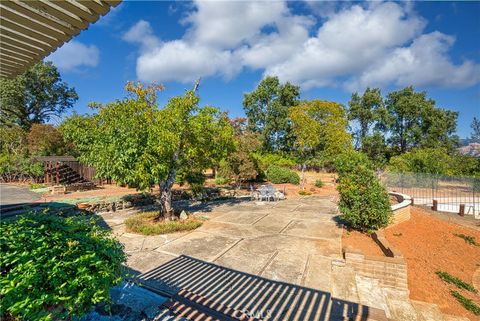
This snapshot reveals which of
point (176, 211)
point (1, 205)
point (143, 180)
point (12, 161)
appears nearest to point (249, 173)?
point (176, 211)

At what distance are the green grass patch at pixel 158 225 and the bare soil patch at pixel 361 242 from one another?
16.6ft

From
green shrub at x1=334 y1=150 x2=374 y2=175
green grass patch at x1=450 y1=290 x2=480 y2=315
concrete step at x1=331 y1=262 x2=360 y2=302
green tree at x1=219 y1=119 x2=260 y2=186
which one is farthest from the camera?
green tree at x1=219 y1=119 x2=260 y2=186

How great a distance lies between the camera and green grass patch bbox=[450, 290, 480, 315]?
486cm

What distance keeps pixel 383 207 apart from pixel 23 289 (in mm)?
8295

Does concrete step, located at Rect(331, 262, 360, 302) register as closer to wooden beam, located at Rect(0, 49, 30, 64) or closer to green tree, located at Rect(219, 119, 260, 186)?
wooden beam, located at Rect(0, 49, 30, 64)

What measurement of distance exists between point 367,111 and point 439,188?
27.5 m

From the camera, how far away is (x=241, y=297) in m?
4.61

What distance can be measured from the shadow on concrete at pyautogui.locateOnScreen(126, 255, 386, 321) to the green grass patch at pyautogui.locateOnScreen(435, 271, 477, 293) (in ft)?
10.6

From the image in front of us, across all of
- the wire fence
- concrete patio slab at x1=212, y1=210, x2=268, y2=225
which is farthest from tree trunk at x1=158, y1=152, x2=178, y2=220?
the wire fence

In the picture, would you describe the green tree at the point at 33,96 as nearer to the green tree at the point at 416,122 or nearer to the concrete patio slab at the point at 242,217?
the concrete patio slab at the point at 242,217

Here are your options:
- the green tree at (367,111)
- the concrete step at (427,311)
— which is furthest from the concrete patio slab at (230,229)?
the green tree at (367,111)

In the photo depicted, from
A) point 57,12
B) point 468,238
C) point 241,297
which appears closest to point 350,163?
point 468,238

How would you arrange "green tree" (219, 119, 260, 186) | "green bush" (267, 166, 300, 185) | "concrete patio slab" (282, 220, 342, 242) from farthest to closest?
"green bush" (267, 166, 300, 185)
"green tree" (219, 119, 260, 186)
"concrete patio slab" (282, 220, 342, 242)

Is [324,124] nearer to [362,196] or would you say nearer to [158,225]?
[362,196]
